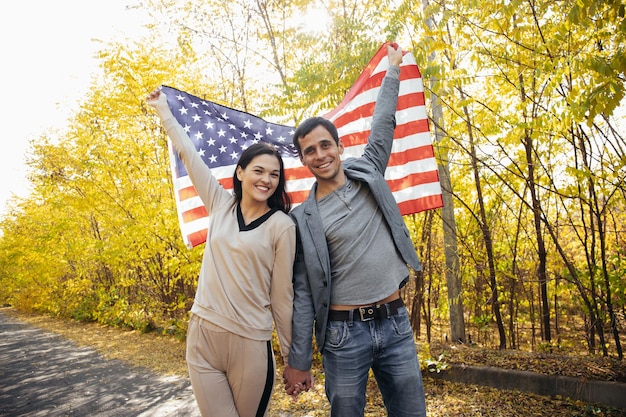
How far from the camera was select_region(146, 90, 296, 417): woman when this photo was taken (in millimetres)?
2002

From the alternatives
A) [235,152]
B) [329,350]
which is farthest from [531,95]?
[329,350]

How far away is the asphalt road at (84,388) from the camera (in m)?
4.94

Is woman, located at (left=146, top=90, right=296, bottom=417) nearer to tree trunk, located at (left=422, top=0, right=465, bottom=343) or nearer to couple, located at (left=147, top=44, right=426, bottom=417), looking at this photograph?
couple, located at (left=147, top=44, right=426, bottom=417)

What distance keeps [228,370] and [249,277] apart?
48cm

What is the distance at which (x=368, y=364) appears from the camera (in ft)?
6.99

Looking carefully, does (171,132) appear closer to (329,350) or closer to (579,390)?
(329,350)

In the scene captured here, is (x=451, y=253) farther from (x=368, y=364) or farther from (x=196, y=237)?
(x=368, y=364)

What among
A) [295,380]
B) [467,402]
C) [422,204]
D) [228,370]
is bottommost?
[467,402]

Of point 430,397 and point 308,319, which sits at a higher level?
point 308,319

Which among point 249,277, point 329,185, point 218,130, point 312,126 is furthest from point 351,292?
point 218,130

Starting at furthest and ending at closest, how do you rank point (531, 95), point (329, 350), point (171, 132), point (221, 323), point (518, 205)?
point (518, 205) < point (531, 95) < point (171, 132) < point (329, 350) < point (221, 323)

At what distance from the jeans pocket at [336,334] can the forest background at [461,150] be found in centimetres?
218

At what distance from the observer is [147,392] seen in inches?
221

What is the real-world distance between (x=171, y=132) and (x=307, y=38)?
4.84 m
